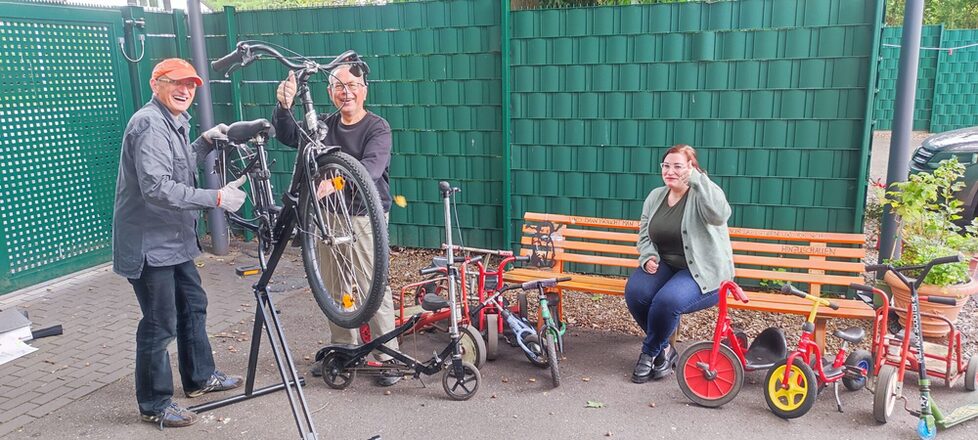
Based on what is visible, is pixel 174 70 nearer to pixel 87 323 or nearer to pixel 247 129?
pixel 247 129

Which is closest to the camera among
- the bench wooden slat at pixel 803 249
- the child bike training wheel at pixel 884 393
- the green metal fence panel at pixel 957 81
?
the child bike training wheel at pixel 884 393

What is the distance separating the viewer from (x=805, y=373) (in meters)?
3.36

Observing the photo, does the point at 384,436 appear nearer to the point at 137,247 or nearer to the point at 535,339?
A: the point at 535,339

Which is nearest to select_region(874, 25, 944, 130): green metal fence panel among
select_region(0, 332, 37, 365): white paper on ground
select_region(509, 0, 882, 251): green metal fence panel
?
select_region(509, 0, 882, 251): green metal fence panel

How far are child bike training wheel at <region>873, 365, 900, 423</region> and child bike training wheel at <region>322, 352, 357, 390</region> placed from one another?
103 inches

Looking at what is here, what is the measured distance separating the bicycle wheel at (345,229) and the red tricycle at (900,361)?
2.37 metres

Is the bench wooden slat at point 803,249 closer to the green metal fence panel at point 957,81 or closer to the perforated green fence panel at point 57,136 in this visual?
the perforated green fence panel at point 57,136

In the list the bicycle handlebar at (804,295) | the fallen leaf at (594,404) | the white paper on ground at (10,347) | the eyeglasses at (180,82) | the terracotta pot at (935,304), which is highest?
the eyeglasses at (180,82)

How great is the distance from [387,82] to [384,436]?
11.7 ft

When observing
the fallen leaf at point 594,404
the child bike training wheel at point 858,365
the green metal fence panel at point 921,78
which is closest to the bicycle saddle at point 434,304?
the fallen leaf at point 594,404

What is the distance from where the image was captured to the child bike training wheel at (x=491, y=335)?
4176 millimetres

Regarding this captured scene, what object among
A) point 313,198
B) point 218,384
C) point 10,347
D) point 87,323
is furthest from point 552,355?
point 87,323

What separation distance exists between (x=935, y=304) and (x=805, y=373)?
1474 mm

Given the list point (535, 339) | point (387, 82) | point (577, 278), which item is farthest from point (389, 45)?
point (535, 339)
